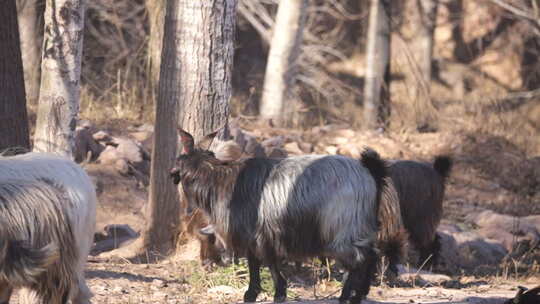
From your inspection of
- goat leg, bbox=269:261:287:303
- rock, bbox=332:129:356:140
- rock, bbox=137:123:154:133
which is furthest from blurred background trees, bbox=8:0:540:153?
goat leg, bbox=269:261:287:303

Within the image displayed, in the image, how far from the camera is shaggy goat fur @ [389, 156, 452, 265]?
8.45 metres

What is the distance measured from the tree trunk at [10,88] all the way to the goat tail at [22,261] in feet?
9.85

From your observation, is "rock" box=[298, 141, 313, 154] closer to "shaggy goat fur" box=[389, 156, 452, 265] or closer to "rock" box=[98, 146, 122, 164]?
"rock" box=[98, 146, 122, 164]

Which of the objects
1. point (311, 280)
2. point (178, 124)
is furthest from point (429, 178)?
point (178, 124)

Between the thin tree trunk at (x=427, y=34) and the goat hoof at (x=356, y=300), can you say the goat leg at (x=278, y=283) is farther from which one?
the thin tree trunk at (x=427, y=34)

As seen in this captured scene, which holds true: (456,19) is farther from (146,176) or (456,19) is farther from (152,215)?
(152,215)

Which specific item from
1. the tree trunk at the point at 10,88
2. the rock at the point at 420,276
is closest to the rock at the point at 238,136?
the rock at the point at 420,276

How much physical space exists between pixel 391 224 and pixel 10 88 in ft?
11.0

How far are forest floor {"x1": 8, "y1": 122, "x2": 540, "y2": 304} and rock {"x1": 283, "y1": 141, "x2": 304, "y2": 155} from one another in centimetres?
1

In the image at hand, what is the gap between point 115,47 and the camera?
17.4 metres

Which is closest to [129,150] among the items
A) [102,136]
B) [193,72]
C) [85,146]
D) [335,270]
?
[102,136]

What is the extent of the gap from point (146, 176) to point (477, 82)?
13.9 metres

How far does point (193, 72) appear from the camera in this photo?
7.49m

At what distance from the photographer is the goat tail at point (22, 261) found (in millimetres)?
4352
